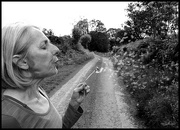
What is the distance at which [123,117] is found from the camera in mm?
6578

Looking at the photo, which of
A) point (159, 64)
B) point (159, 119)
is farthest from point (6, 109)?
point (159, 64)

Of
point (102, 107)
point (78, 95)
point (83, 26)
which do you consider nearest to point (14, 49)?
point (78, 95)

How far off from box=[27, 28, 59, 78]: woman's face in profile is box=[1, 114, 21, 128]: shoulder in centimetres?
23

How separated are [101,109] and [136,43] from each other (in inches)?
264

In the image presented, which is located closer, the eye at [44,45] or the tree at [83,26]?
the eye at [44,45]

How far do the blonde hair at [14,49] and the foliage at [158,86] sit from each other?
5.18 m

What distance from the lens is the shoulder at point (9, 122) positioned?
2.51ft

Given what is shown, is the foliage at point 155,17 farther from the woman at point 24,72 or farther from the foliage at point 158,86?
the woman at point 24,72

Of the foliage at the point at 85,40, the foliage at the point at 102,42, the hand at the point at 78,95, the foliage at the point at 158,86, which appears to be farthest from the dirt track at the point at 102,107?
the foliage at the point at 85,40

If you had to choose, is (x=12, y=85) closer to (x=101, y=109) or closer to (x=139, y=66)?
(x=101, y=109)

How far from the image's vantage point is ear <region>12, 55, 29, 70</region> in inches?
33.5

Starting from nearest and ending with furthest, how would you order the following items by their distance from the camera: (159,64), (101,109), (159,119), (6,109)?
(6,109), (159,119), (101,109), (159,64)

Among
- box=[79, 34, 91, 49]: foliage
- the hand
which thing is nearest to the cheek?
the hand

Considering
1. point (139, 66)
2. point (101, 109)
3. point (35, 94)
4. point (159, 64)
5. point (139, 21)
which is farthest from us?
point (139, 66)
